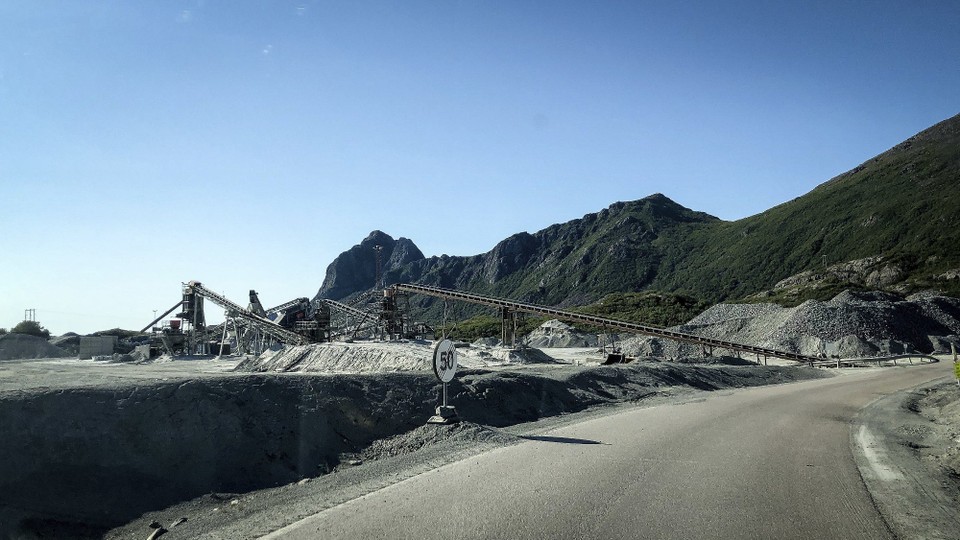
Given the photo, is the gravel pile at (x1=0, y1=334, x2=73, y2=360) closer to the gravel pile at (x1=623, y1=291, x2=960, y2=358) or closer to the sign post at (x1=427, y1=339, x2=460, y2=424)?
the gravel pile at (x1=623, y1=291, x2=960, y2=358)

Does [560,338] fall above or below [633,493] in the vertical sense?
above

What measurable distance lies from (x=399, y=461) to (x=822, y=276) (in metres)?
127

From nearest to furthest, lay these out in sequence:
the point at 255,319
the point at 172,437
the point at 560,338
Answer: the point at 172,437 < the point at 255,319 < the point at 560,338

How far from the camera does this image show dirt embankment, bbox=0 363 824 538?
353 inches

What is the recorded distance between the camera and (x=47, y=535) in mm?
8398

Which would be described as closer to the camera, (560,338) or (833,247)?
(560,338)

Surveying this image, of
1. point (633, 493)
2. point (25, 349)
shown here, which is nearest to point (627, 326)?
A: point (633, 493)

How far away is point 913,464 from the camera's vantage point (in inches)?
416

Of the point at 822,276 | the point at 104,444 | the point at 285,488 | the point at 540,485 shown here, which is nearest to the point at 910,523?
the point at 540,485

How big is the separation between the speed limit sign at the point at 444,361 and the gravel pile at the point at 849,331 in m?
47.4

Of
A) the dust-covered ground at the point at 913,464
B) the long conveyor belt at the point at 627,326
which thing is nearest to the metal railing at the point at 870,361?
the long conveyor belt at the point at 627,326

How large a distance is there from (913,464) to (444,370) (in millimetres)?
9053

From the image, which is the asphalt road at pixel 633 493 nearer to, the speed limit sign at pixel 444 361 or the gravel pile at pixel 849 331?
the speed limit sign at pixel 444 361

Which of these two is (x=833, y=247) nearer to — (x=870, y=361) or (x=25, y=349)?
(x=870, y=361)
